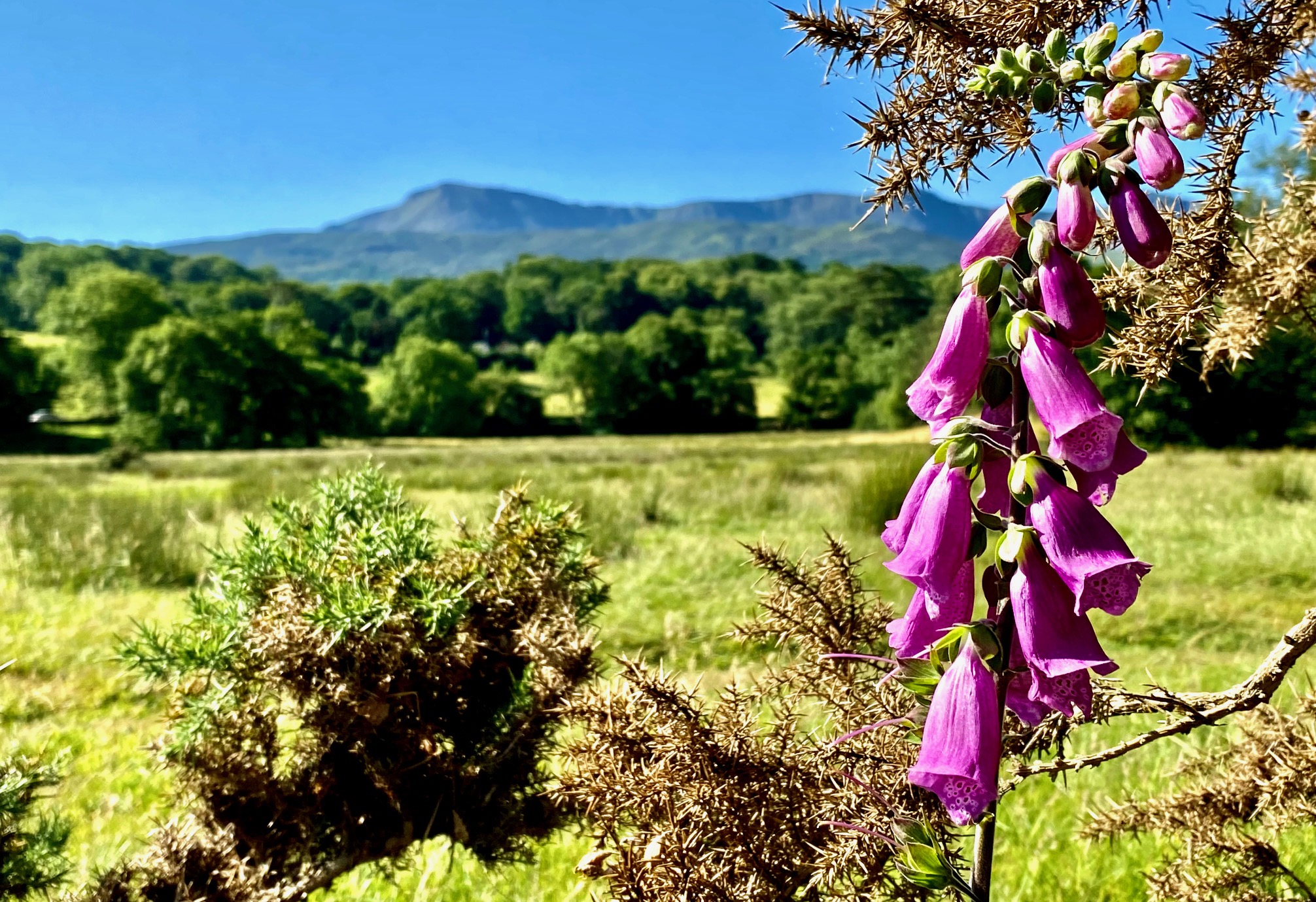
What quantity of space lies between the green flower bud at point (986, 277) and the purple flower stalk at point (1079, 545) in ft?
0.72

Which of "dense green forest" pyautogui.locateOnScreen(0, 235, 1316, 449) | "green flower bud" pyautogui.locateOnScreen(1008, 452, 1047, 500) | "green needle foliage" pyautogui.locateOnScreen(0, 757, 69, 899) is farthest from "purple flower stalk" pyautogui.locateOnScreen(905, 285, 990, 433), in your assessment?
"dense green forest" pyautogui.locateOnScreen(0, 235, 1316, 449)

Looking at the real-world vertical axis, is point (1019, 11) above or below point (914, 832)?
above

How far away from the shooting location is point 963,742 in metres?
1.01

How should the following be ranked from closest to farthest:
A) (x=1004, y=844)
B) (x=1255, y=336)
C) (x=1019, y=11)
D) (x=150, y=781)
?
(x=1019, y=11) → (x=1255, y=336) → (x=1004, y=844) → (x=150, y=781)

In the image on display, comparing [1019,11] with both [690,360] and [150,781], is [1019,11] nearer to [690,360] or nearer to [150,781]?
[150,781]

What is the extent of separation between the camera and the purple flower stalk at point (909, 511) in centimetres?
112

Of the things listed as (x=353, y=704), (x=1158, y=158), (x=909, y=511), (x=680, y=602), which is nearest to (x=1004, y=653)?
(x=909, y=511)

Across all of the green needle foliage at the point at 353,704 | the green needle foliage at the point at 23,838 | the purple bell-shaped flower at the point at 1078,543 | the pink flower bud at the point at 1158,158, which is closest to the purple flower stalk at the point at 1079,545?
the purple bell-shaped flower at the point at 1078,543

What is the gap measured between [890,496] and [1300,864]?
911cm

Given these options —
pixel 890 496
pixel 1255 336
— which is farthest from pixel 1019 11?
pixel 890 496

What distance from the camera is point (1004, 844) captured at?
11.1ft

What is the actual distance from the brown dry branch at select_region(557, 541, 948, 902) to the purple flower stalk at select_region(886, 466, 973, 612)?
0.33 m

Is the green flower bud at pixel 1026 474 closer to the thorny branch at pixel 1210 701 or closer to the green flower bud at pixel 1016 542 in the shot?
the green flower bud at pixel 1016 542

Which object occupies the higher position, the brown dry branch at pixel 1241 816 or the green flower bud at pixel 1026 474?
the green flower bud at pixel 1026 474
